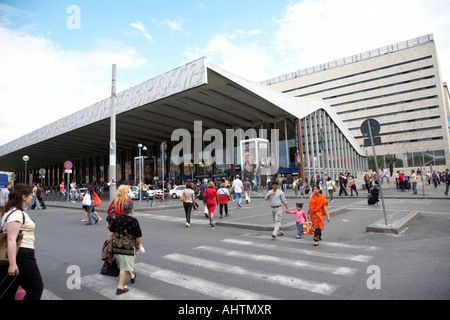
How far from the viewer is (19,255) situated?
123 inches

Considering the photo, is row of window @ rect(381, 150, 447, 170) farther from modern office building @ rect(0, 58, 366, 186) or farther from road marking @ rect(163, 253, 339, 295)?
road marking @ rect(163, 253, 339, 295)

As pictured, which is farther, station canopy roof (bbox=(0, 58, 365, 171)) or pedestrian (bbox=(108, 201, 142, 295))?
station canopy roof (bbox=(0, 58, 365, 171))

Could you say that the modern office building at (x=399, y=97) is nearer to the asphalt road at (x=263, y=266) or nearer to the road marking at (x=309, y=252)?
the asphalt road at (x=263, y=266)

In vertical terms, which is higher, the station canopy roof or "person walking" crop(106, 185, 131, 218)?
the station canopy roof

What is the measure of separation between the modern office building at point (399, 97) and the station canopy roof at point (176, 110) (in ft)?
82.5

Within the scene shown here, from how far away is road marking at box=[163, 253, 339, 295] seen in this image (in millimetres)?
4127

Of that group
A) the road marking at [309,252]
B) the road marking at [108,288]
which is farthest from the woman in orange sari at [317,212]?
the road marking at [108,288]

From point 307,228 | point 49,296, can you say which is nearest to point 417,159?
point 307,228

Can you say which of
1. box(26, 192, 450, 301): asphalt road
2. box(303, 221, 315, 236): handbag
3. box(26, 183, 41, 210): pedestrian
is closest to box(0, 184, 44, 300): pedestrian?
box(26, 192, 450, 301): asphalt road

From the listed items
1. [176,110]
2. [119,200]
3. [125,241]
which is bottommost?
[125,241]

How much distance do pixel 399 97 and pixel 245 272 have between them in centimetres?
7487

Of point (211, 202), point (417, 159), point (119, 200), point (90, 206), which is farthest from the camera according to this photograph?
point (417, 159)

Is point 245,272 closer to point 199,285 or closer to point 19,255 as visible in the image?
point 199,285

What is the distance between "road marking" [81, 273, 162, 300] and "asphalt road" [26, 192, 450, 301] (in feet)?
0.05
